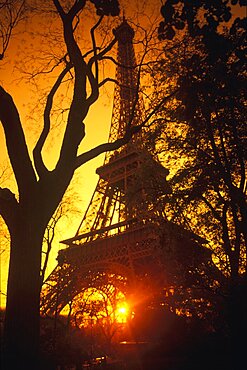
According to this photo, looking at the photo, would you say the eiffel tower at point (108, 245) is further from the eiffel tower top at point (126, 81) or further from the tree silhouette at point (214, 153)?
the tree silhouette at point (214, 153)

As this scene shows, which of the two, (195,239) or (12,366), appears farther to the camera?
(195,239)

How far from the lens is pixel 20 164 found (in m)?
5.16

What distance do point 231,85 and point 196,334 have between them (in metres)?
8.05

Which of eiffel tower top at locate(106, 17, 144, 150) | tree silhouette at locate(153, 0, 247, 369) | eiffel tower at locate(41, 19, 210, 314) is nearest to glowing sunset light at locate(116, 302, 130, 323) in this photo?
eiffel tower at locate(41, 19, 210, 314)

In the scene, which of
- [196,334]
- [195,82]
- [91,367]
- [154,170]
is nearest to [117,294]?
[91,367]

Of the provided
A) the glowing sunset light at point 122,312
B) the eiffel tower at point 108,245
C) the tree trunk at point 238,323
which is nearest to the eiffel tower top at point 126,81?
the eiffel tower at point 108,245

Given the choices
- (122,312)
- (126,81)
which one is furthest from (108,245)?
(126,81)

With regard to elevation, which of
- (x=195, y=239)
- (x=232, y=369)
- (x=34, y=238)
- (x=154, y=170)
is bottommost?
(x=232, y=369)

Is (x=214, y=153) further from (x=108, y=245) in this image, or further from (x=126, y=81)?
(x=108, y=245)

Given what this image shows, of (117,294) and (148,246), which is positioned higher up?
(148,246)

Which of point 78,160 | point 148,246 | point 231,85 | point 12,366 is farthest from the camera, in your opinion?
point 148,246

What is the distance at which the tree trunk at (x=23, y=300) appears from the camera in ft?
14.3

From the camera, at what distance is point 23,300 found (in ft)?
15.3

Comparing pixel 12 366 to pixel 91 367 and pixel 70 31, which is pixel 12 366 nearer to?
pixel 70 31
